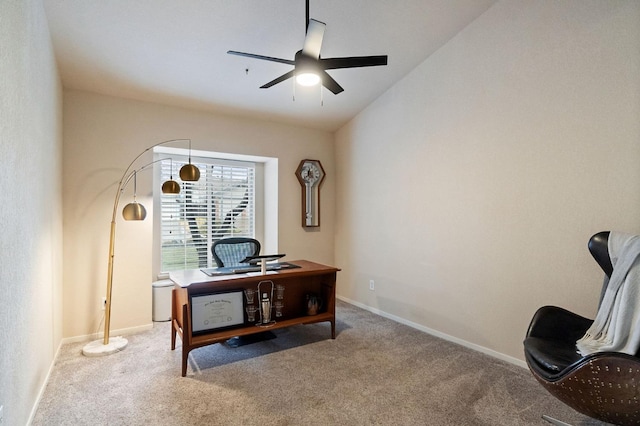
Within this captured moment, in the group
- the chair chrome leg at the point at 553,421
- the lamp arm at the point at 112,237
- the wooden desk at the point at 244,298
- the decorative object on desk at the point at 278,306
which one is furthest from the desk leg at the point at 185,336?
the chair chrome leg at the point at 553,421

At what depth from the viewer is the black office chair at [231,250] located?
3480 millimetres

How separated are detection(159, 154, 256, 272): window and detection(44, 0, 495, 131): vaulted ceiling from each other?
1.00 metres

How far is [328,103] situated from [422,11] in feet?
5.11

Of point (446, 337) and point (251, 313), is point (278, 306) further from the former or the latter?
point (446, 337)

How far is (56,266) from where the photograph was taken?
287cm

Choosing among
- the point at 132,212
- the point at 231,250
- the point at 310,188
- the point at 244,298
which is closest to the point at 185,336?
the point at 244,298

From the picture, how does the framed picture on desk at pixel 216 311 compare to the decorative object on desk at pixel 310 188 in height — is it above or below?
below

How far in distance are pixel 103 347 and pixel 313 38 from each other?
3.18 metres

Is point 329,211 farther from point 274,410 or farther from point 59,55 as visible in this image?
point 59,55

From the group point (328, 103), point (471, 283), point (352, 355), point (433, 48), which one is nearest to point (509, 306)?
point (471, 283)

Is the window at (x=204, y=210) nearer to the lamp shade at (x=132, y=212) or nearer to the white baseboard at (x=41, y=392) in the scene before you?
the lamp shade at (x=132, y=212)

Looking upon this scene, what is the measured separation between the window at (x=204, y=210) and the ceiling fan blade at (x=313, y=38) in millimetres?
2608

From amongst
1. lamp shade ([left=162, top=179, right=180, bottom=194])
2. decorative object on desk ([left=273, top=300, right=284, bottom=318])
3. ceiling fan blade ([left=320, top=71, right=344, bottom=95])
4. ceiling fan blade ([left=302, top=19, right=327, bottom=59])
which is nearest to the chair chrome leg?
decorative object on desk ([left=273, top=300, right=284, bottom=318])

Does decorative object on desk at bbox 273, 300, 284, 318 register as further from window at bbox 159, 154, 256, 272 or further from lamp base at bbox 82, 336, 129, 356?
window at bbox 159, 154, 256, 272
